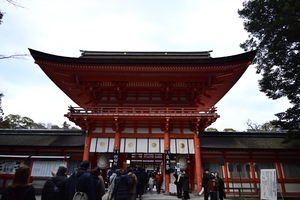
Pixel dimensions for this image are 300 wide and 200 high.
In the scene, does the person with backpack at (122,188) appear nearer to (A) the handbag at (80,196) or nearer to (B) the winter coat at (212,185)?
(A) the handbag at (80,196)

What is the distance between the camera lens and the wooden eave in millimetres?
14039

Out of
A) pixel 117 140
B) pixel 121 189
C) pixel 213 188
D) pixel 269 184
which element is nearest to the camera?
pixel 121 189

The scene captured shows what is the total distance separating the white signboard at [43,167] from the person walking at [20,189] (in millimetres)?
12895

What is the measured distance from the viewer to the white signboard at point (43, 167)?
14.4m

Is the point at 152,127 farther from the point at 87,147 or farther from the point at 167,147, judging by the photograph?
the point at 87,147

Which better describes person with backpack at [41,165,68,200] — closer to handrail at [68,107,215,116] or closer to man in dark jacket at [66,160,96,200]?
man in dark jacket at [66,160,96,200]

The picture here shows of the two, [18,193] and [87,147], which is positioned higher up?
[87,147]

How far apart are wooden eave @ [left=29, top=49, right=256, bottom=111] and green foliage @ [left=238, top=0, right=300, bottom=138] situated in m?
1.21

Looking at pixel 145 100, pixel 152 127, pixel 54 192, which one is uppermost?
pixel 145 100

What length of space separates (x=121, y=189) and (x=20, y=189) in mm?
3872

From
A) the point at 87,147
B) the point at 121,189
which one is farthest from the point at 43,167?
the point at 121,189

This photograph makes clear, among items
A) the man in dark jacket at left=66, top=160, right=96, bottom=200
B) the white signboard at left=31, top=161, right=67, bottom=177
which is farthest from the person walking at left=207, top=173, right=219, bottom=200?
the white signboard at left=31, top=161, right=67, bottom=177

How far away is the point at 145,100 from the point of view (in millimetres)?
16234

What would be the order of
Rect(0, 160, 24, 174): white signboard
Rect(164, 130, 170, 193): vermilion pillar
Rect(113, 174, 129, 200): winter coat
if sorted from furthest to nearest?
Rect(0, 160, 24, 174): white signboard, Rect(164, 130, 170, 193): vermilion pillar, Rect(113, 174, 129, 200): winter coat
